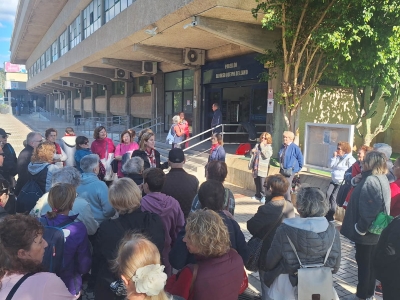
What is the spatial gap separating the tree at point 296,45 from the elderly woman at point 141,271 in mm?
6522

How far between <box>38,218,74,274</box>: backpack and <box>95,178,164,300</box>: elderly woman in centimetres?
30

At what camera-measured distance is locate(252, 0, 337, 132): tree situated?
23.8 feet

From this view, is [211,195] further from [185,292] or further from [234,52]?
[234,52]

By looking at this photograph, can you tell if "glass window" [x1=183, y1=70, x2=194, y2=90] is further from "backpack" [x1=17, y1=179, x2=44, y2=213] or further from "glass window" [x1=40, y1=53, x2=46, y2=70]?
"glass window" [x1=40, y1=53, x2=46, y2=70]

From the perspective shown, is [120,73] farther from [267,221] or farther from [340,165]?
[267,221]

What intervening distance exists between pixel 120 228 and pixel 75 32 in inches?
861

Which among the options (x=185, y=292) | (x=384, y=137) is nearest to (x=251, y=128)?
(x=384, y=137)

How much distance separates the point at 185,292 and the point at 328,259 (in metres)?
1.23

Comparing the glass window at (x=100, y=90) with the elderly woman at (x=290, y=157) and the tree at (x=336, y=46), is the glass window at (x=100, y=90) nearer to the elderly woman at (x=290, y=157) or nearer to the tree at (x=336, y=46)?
the tree at (x=336, y=46)

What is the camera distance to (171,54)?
519 inches

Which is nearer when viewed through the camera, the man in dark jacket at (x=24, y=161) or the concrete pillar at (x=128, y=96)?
the man in dark jacket at (x=24, y=161)

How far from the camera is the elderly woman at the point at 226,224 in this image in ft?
7.60

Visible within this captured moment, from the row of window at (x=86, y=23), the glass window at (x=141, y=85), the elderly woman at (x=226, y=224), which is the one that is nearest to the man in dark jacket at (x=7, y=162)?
the elderly woman at (x=226, y=224)

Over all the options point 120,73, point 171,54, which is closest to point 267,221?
point 171,54
